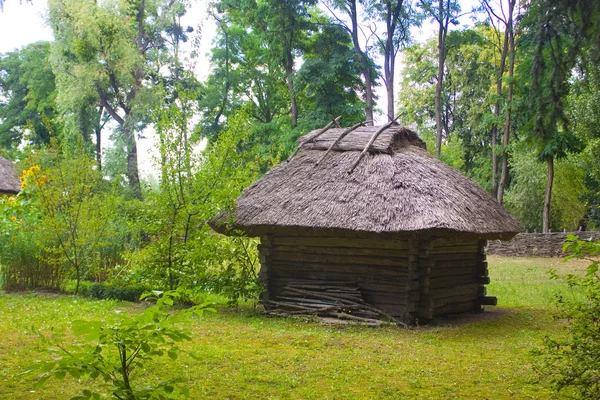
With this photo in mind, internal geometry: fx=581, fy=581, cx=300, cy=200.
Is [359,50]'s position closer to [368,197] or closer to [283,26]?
[283,26]

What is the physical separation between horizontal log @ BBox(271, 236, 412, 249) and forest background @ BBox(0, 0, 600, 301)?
39.6 inches

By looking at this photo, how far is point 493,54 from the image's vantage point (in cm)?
3512

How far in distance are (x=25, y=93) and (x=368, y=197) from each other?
32.8 metres

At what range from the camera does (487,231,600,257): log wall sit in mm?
23625

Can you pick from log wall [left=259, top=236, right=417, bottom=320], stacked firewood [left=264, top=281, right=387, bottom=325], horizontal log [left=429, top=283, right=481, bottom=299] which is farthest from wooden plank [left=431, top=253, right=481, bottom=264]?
stacked firewood [left=264, top=281, right=387, bottom=325]

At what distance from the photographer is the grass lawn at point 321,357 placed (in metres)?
6.03

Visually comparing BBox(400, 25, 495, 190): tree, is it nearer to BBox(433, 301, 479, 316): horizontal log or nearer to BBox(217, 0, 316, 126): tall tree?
BBox(217, 0, 316, 126): tall tree

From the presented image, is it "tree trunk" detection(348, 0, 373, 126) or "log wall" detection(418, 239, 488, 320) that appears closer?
"log wall" detection(418, 239, 488, 320)

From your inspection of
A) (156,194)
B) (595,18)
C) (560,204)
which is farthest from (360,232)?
(560,204)

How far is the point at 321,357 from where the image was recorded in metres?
7.47

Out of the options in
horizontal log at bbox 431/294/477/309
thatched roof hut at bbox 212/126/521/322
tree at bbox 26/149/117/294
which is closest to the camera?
thatched roof hut at bbox 212/126/521/322

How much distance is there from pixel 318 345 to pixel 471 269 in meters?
4.77

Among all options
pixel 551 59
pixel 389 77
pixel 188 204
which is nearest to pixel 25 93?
pixel 389 77

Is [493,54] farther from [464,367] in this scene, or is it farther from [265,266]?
[464,367]
